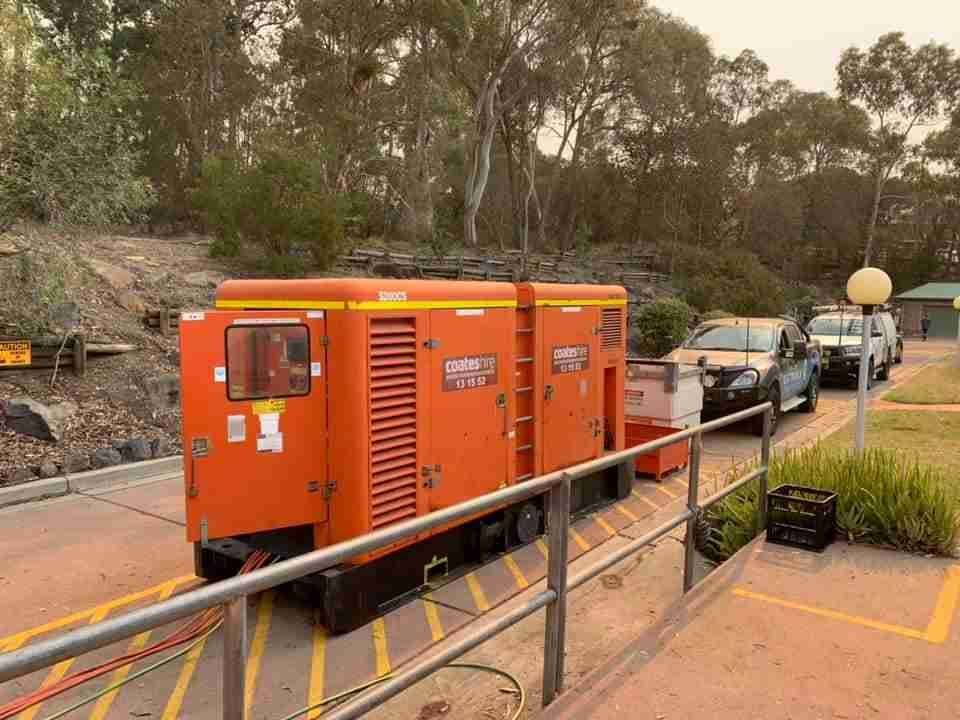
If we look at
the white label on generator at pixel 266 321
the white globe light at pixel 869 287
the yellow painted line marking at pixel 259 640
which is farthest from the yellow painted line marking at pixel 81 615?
the white globe light at pixel 869 287

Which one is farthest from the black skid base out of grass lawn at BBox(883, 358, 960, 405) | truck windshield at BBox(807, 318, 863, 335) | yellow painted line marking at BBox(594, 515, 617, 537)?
truck windshield at BBox(807, 318, 863, 335)

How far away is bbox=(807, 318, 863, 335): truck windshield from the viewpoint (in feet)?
65.4

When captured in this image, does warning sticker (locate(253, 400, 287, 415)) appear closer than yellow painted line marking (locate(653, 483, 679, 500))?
Yes

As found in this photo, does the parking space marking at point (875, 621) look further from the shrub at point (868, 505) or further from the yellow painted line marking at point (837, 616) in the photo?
the shrub at point (868, 505)

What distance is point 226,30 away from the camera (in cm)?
3023

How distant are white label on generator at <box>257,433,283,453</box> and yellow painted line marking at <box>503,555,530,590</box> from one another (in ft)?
7.30

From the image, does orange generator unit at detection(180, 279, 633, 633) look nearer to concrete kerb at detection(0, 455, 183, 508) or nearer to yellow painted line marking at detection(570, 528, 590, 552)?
yellow painted line marking at detection(570, 528, 590, 552)

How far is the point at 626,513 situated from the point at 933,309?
148ft

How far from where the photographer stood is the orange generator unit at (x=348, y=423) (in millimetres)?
4902

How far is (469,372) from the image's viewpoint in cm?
600

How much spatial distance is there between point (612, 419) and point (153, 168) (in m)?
30.5

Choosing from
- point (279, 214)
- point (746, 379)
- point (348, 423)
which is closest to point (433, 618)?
point (348, 423)

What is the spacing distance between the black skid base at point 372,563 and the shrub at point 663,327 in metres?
15.9

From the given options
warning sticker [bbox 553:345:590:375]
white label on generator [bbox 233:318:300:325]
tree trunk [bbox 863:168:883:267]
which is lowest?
warning sticker [bbox 553:345:590:375]
